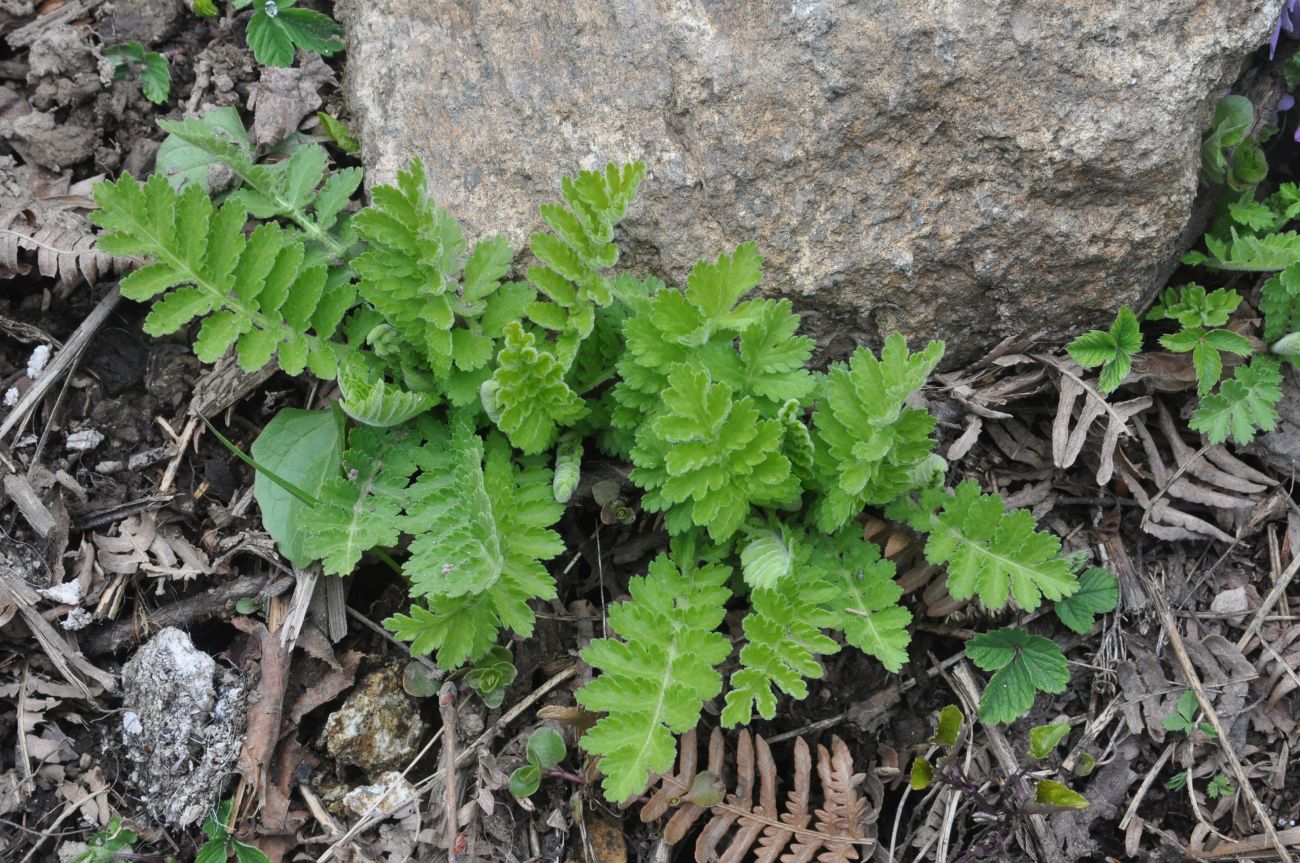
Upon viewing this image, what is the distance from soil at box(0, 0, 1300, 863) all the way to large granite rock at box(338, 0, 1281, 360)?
0.40 meters

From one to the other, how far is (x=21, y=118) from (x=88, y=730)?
217 cm

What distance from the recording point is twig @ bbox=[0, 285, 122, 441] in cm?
344

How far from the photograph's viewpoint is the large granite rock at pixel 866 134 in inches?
119

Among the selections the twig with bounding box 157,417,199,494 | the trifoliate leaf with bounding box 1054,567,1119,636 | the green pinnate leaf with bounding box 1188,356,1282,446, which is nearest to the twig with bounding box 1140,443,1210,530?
the green pinnate leaf with bounding box 1188,356,1282,446

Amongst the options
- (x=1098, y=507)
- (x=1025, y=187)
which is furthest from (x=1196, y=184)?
(x=1098, y=507)

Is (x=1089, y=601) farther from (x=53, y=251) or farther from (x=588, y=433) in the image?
(x=53, y=251)

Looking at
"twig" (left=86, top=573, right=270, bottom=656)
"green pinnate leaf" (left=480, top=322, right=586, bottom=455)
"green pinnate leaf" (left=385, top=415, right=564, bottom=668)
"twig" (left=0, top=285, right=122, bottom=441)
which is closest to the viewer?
"green pinnate leaf" (left=385, top=415, right=564, bottom=668)

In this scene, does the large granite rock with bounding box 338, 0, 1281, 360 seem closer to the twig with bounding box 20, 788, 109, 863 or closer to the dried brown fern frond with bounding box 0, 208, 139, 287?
the dried brown fern frond with bounding box 0, 208, 139, 287

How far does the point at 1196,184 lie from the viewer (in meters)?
3.20

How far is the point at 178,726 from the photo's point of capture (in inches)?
122

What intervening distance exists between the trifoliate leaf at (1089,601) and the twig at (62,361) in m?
3.27

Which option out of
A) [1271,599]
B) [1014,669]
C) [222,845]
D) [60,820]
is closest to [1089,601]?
[1014,669]

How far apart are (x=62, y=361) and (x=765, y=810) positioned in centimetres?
269

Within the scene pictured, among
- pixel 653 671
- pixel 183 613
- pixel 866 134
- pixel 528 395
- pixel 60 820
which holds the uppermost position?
pixel 866 134
